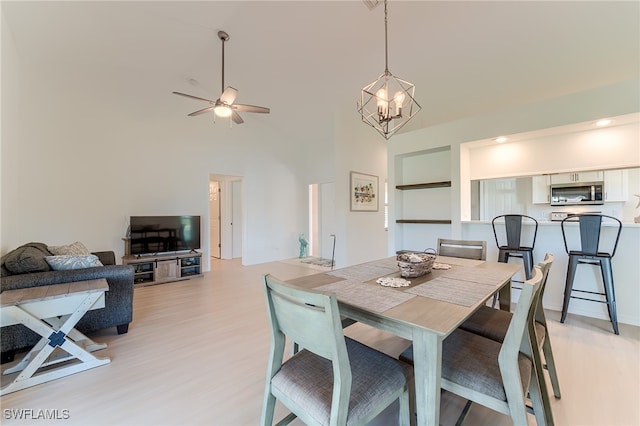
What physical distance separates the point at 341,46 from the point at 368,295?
344 centimetres

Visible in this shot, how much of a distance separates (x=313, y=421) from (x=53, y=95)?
544 cm

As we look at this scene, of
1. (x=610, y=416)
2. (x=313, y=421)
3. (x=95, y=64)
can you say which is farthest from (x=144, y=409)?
(x=95, y=64)

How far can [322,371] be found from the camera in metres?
1.18

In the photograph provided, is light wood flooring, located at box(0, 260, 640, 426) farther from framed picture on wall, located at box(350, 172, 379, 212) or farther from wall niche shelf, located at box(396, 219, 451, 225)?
framed picture on wall, located at box(350, 172, 379, 212)

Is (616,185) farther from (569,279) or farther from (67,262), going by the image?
(67,262)

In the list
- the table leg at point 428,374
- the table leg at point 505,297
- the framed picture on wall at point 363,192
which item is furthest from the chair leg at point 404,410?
the framed picture on wall at point 363,192

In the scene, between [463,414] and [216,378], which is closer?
[463,414]

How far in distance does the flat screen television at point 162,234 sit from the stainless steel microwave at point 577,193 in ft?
18.7

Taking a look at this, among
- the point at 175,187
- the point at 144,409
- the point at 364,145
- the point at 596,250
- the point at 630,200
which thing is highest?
the point at 364,145

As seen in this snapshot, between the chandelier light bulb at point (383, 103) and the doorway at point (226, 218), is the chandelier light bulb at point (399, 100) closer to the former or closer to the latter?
the chandelier light bulb at point (383, 103)

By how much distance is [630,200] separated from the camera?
124 inches

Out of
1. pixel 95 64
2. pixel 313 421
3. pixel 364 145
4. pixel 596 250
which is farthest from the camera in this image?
pixel 364 145

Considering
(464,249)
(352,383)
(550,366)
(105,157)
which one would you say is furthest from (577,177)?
(105,157)

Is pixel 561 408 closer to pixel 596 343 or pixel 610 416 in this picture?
pixel 610 416
